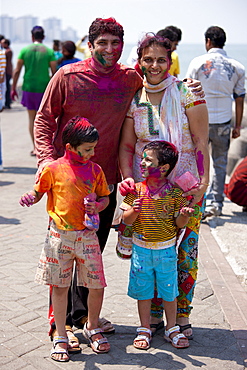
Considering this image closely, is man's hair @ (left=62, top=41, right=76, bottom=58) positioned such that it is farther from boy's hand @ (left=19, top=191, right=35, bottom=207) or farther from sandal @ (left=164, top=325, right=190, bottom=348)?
sandal @ (left=164, top=325, right=190, bottom=348)

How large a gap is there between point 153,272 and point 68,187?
80 cm

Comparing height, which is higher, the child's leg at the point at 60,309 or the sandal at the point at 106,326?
the child's leg at the point at 60,309

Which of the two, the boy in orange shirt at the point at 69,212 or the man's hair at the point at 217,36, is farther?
the man's hair at the point at 217,36

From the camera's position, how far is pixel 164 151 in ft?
11.1

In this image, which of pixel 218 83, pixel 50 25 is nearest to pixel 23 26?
pixel 50 25

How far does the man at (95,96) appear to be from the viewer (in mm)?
3445

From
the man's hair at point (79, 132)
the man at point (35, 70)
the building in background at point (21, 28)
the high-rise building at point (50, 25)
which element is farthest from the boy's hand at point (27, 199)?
the high-rise building at point (50, 25)

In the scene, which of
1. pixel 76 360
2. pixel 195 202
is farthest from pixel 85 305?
pixel 195 202

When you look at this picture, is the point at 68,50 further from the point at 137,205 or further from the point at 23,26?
the point at 23,26

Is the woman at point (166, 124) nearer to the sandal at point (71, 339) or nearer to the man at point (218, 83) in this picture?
the sandal at point (71, 339)

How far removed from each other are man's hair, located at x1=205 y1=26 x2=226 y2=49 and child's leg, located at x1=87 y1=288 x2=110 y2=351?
169 inches

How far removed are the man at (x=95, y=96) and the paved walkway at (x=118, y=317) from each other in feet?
0.73

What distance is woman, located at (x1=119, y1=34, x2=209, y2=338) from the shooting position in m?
3.47

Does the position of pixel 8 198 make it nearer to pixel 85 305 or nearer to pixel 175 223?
pixel 85 305
